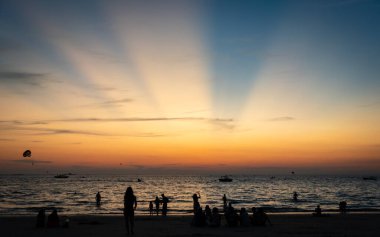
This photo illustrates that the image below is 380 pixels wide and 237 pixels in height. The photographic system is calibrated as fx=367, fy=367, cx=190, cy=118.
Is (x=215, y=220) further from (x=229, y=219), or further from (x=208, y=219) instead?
(x=229, y=219)

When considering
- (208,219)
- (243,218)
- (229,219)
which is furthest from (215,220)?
A: (243,218)

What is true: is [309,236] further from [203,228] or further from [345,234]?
[203,228]

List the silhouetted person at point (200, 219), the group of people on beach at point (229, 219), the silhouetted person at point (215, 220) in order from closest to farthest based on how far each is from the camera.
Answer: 1. the silhouetted person at point (215, 220)
2. the group of people on beach at point (229, 219)
3. the silhouetted person at point (200, 219)

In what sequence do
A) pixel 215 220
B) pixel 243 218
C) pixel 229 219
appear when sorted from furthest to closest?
pixel 243 218, pixel 229 219, pixel 215 220

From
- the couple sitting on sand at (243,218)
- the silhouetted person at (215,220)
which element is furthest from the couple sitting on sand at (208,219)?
the couple sitting on sand at (243,218)

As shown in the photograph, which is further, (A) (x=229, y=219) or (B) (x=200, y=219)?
(B) (x=200, y=219)

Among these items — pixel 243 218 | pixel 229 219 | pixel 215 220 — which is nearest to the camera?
pixel 215 220

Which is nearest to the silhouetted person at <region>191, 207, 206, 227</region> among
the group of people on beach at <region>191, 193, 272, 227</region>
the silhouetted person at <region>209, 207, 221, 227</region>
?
the group of people on beach at <region>191, 193, 272, 227</region>

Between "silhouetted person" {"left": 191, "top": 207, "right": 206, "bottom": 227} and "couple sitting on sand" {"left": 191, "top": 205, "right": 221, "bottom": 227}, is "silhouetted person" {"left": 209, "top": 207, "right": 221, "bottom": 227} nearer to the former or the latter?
"couple sitting on sand" {"left": 191, "top": 205, "right": 221, "bottom": 227}

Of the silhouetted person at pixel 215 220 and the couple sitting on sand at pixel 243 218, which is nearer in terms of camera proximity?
the silhouetted person at pixel 215 220

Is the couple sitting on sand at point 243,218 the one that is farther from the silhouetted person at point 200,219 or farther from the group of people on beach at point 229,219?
the silhouetted person at point 200,219

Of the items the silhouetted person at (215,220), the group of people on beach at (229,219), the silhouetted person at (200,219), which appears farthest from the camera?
the silhouetted person at (200,219)

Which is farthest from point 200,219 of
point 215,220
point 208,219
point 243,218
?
point 243,218

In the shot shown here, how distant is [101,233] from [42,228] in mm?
4957
